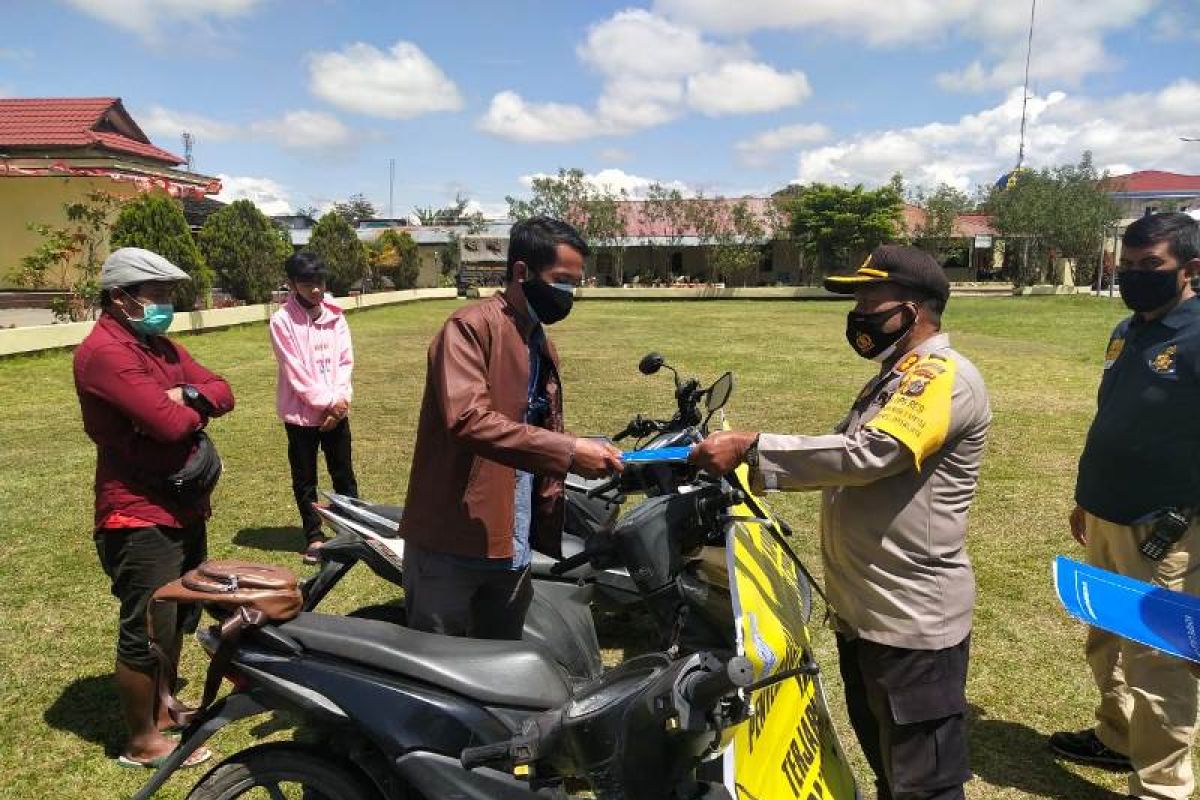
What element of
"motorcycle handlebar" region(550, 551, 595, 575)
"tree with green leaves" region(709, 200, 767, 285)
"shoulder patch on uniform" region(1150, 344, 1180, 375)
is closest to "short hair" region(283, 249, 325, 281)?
"motorcycle handlebar" region(550, 551, 595, 575)

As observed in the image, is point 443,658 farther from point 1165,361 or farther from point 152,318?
point 1165,361

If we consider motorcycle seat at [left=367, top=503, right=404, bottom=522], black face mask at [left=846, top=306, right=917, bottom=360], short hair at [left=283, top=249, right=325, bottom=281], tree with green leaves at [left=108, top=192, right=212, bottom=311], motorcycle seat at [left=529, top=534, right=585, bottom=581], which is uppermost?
tree with green leaves at [left=108, top=192, right=212, bottom=311]

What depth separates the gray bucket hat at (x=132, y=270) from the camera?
2.87 meters

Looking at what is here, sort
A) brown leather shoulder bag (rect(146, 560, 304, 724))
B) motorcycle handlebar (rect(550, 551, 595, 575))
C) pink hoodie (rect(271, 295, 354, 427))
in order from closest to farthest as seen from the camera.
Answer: brown leather shoulder bag (rect(146, 560, 304, 724)) → motorcycle handlebar (rect(550, 551, 595, 575)) → pink hoodie (rect(271, 295, 354, 427))

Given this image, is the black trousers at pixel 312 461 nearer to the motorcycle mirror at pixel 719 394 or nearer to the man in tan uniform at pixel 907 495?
the motorcycle mirror at pixel 719 394

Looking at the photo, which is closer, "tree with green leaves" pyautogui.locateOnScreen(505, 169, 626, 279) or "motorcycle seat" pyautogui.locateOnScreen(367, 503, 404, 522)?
"motorcycle seat" pyautogui.locateOnScreen(367, 503, 404, 522)

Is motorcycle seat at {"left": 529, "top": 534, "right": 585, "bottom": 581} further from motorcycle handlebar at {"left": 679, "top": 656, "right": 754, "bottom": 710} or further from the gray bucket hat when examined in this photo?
the gray bucket hat

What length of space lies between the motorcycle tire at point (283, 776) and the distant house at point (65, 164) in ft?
63.4

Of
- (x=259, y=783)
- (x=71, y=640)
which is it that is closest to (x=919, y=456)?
(x=259, y=783)

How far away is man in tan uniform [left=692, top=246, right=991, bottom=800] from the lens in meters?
2.09

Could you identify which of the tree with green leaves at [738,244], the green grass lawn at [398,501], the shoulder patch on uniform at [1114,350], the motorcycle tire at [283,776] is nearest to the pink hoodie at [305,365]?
the green grass lawn at [398,501]

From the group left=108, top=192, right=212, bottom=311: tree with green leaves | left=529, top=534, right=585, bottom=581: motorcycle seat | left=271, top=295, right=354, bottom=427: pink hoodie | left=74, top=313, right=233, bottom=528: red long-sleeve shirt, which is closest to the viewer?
left=74, top=313, right=233, bottom=528: red long-sleeve shirt

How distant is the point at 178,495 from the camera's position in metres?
3.02

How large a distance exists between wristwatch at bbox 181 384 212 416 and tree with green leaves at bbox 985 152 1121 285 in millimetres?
46200
